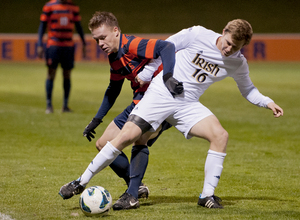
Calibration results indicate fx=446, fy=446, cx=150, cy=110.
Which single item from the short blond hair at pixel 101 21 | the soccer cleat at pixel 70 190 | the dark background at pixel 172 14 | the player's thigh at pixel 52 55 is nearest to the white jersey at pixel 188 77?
the short blond hair at pixel 101 21

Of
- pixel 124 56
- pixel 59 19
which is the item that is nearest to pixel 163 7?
pixel 59 19

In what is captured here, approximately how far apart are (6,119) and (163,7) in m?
24.3

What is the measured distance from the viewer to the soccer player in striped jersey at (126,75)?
3422mm

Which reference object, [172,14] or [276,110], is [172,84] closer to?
[276,110]

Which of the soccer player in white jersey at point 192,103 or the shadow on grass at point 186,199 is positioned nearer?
the soccer player in white jersey at point 192,103

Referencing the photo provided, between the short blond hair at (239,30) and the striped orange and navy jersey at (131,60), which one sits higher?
the short blond hair at (239,30)

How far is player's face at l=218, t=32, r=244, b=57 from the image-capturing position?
10.8 feet

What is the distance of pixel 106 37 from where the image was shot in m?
3.59

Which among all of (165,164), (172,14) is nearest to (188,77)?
(165,164)

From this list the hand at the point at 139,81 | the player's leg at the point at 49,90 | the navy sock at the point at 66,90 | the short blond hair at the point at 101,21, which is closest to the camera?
the short blond hair at the point at 101,21

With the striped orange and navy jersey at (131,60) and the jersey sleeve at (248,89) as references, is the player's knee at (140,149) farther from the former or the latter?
the jersey sleeve at (248,89)

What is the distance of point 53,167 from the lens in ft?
16.1

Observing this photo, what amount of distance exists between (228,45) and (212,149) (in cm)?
81

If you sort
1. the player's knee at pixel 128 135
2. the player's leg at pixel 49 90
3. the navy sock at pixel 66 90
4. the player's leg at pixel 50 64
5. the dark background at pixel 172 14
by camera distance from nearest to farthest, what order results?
1. the player's knee at pixel 128 135
2. the player's leg at pixel 50 64
3. the player's leg at pixel 49 90
4. the navy sock at pixel 66 90
5. the dark background at pixel 172 14
